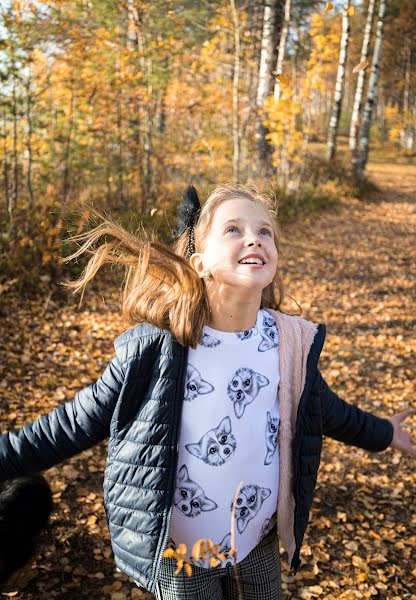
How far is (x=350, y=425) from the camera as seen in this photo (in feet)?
6.20

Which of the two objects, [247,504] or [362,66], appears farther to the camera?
[362,66]

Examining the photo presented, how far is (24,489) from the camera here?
2545 mm

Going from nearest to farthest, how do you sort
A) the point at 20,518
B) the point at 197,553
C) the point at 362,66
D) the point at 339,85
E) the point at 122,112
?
the point at 197,553, the point at 20,518, the point at 362,66, the point at 122,112, the point at 339,85

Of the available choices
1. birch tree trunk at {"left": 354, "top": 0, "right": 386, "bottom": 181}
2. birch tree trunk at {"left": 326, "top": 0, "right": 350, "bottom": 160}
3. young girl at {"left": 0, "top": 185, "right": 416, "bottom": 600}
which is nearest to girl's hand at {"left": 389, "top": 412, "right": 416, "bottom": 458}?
young girl at {"left": 0, "top": 185, "right": 416, "bottom": 600}

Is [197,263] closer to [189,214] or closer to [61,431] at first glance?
[189,214]

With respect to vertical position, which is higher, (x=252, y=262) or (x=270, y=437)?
(x=252, y=262)

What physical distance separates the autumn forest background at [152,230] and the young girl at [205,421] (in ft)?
1.73

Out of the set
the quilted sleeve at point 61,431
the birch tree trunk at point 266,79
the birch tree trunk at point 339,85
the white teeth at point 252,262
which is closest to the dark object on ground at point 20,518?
the quilted sleeve at point 61,431

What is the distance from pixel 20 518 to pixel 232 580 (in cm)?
126

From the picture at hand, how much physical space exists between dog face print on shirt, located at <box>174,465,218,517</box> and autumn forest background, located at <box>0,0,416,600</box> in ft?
3.30

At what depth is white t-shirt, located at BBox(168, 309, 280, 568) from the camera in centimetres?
157

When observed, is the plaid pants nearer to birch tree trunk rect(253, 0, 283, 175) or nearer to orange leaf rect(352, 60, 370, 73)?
orange leaf rect(352, 60, 370, 73)

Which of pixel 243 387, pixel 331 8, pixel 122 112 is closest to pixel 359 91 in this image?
pixel 122 112

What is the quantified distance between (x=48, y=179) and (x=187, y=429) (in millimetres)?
6769
